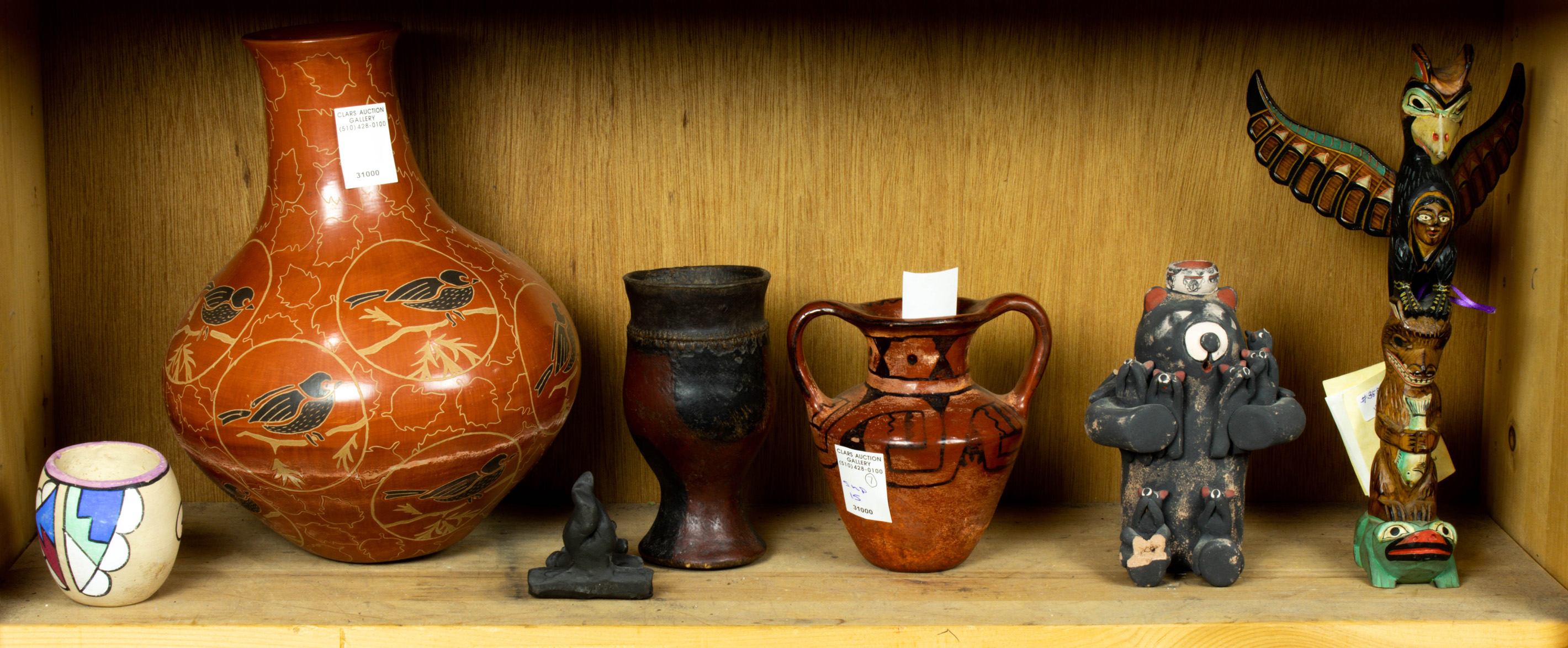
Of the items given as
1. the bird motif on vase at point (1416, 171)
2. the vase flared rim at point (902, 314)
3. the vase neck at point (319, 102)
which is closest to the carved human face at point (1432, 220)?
the bird motif on vase at point (1416, 171)

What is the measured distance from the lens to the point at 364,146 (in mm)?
1028

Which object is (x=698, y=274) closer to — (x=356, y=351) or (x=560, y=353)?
(x=560, y=353)

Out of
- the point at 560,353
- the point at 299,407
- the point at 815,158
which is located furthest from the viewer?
the point at 815,158

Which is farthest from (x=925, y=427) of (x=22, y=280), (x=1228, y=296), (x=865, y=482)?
(x=22, y=280)

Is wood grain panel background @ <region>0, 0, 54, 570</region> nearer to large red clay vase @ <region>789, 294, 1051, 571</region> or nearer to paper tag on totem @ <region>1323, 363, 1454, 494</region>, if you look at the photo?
large red clay vase @ <region>789, 294, 1051, 571</region>

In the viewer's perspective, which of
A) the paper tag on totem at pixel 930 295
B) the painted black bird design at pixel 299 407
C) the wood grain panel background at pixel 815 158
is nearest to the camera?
the painted black bird design at pixel 299 407

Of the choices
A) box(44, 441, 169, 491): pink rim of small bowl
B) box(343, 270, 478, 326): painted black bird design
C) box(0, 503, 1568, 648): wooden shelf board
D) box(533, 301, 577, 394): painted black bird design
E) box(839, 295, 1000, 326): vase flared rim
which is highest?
box(343, 270, 478, 326): painted black bird design

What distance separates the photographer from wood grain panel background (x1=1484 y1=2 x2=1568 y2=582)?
3.33 ft

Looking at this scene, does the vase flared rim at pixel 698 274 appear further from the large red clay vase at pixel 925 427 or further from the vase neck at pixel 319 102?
the vase neck at pixel 319 102

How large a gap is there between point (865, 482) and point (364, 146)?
514mm

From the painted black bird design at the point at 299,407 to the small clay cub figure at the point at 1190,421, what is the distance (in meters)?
0.62

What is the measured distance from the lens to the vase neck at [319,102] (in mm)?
1003

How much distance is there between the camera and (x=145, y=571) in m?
0.96

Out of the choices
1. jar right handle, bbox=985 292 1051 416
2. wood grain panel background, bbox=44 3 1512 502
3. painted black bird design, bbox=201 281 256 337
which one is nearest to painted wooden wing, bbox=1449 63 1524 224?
wood grain panel background, bbox=44 3 1512 502
